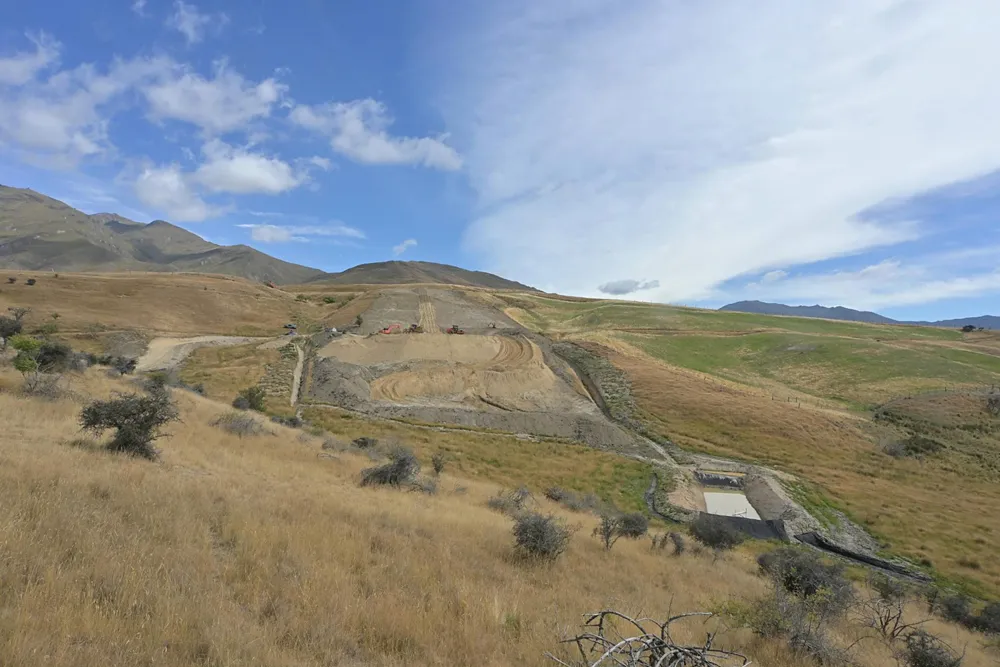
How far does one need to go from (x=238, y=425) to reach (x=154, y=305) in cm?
5506

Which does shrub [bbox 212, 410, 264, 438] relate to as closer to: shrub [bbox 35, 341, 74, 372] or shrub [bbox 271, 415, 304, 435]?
shrub [bbox 271, 415, 304, 435]

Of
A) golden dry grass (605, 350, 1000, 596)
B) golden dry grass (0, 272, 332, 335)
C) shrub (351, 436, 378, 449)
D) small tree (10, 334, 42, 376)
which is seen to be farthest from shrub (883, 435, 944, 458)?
golden dry grass (0, 272, 332, 335)

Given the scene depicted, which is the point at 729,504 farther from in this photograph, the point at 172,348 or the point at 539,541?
the point at 172,348

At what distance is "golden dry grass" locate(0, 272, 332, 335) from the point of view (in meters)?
52.3

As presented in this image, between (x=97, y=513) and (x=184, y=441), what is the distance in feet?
32.0

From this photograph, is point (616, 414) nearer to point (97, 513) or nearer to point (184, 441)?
point (184, 441)

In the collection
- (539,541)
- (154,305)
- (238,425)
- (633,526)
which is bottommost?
(633,526)

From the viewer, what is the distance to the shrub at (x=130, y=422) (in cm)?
1166

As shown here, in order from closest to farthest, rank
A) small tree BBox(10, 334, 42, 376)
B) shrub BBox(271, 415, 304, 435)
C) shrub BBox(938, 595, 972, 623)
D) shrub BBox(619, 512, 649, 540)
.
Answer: shrub BBox(938, 595, 972, 623), shrub BBox(619, 512, 649, 540), small tree BBox(10, 334, 42, 376), shrub BBox(271, 415, 304, 435)

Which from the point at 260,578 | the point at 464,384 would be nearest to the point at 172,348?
the point at 464,384

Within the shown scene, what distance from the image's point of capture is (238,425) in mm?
19109

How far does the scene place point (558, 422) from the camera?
120 ft

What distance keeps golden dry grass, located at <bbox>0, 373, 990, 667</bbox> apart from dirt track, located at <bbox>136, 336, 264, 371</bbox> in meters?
33.6

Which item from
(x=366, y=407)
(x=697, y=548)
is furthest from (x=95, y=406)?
(x=366, y=407)
